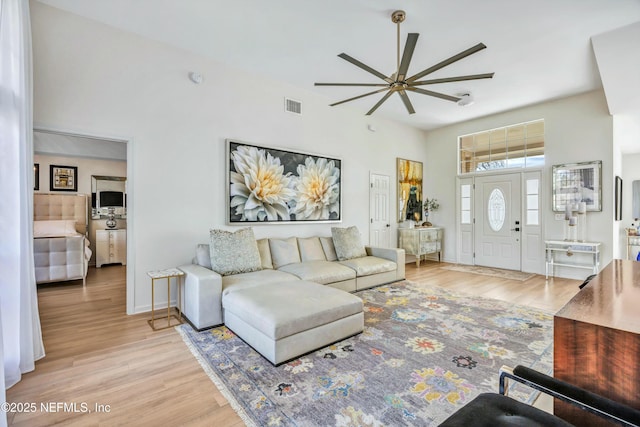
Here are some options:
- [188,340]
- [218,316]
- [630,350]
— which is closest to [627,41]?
[630,350]

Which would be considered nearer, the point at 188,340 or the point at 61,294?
the point at 188,340

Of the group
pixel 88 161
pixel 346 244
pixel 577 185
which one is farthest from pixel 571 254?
pixel 88 161

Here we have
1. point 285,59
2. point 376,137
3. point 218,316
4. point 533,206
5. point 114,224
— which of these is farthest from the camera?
point 114,224

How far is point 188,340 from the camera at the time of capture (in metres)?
2.78

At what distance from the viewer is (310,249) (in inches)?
184

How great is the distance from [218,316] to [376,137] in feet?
15.6

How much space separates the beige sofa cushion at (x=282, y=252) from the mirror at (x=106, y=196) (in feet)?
15.8

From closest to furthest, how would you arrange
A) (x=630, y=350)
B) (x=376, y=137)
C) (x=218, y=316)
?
(x=630, y=350) < (x=218, y=316) < (x=376, y=137)

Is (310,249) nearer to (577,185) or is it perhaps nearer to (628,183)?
(577,185)

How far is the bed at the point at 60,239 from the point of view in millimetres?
4559

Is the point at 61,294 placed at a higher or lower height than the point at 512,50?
lower

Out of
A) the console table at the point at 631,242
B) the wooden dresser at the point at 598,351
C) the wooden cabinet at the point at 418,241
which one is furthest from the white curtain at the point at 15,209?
the console table at the point at 631,242

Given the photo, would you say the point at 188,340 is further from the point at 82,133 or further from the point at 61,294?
the point at 61,294

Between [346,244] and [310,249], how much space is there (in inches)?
24.5
